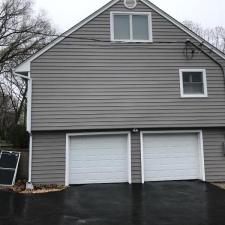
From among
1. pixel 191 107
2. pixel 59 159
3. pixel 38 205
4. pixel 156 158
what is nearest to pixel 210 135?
pixel 191 107

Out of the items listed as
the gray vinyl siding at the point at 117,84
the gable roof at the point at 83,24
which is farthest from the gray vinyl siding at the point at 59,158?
the gable roof at the point at 83,24

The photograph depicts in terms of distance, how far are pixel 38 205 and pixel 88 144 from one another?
409 centimetres

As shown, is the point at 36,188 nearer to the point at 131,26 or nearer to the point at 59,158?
the point at 59,158

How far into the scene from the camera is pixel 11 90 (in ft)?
119

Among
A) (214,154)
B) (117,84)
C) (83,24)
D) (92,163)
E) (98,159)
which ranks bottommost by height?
(92,163)

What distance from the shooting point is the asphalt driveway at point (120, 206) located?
8195 mm

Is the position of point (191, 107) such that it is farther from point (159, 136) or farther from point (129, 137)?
point (129, 137)

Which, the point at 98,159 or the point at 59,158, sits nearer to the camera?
the point at 59,158

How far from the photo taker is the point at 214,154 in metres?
13.7

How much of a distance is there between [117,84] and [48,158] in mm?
3841

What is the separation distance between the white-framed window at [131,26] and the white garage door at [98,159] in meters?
3.98

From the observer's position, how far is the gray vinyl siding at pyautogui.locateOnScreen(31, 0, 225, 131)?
43.1 ft

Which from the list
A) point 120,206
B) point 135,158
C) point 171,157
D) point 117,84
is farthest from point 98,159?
point 120,206

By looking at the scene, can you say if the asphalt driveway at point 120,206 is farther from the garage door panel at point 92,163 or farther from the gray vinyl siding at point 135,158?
the garage door panel at point 92,163
